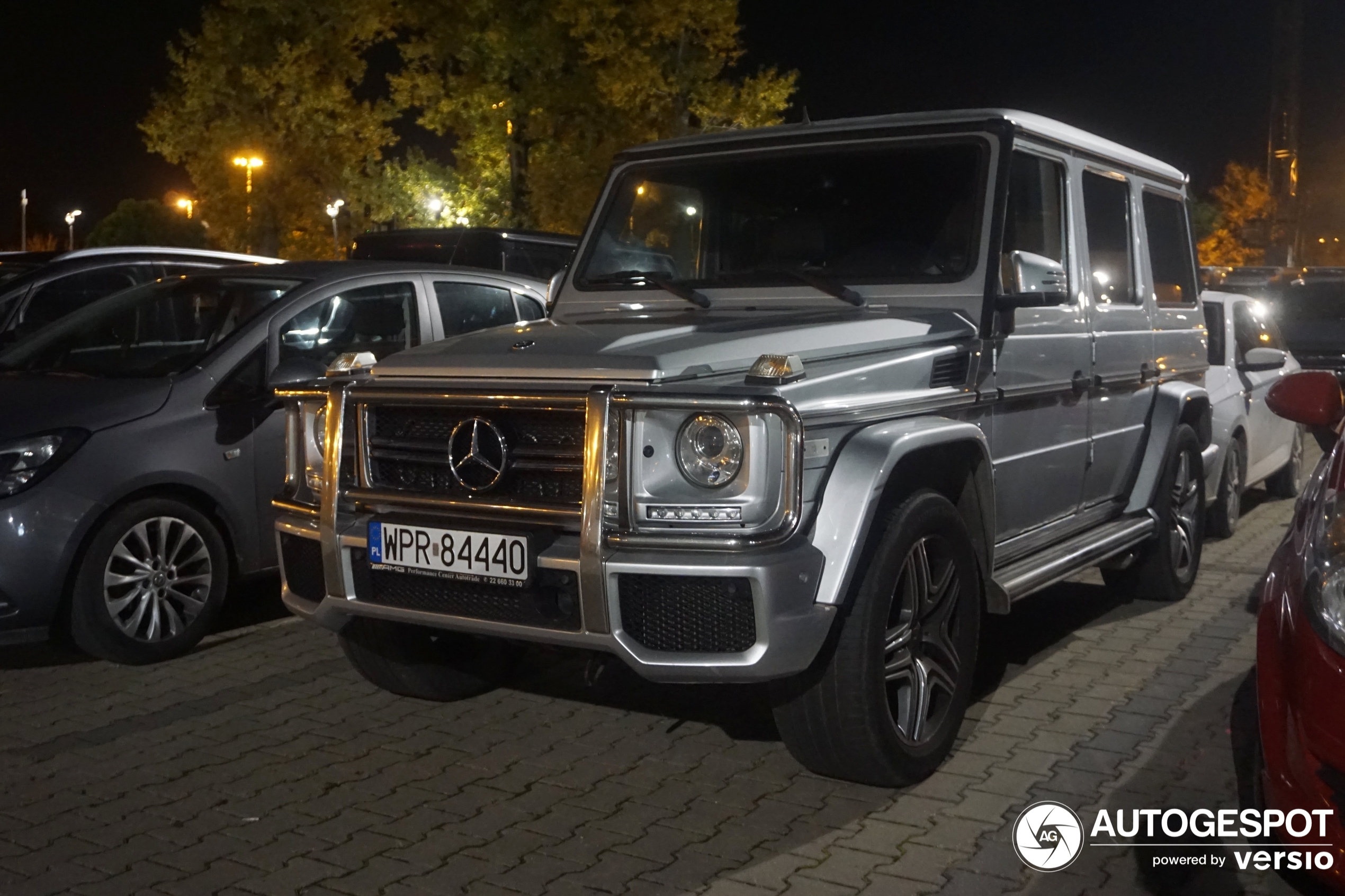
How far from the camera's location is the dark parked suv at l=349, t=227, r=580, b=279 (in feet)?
49.0

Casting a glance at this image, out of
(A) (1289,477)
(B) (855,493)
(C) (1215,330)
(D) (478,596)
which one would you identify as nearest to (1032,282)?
(B) (855,493)

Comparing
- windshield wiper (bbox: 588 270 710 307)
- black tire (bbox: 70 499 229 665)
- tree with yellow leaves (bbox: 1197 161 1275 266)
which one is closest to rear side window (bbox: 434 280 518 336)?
black tire (bbox: 70 499 229 665)

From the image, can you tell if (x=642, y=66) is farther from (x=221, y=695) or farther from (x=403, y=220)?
(x=221, y=695)

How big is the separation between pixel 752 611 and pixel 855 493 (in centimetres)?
46

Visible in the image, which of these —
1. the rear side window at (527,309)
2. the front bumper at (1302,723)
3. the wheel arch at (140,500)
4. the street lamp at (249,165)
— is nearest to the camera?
the front bumper at (1302,723)

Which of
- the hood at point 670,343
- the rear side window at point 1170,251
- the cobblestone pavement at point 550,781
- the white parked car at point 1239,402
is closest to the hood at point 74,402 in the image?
the cobblestone pavement at point 550,781

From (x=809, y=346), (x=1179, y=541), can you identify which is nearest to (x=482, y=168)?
(x=1179, y=541)

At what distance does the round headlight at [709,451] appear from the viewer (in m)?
3.86

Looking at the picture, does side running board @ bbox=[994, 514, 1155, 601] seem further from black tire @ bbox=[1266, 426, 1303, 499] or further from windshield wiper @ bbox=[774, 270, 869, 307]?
black tire @ bbox=[1266, 426, 1303, 499]

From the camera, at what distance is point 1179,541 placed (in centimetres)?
709

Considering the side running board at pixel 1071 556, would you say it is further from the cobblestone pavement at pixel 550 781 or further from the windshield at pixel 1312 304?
the windshield at pixel 1312 304

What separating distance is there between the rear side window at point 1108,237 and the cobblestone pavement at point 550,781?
1.58 m

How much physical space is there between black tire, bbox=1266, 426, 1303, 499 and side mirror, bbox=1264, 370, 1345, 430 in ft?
23.0

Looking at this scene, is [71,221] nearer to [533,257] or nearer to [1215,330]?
[533,257]
